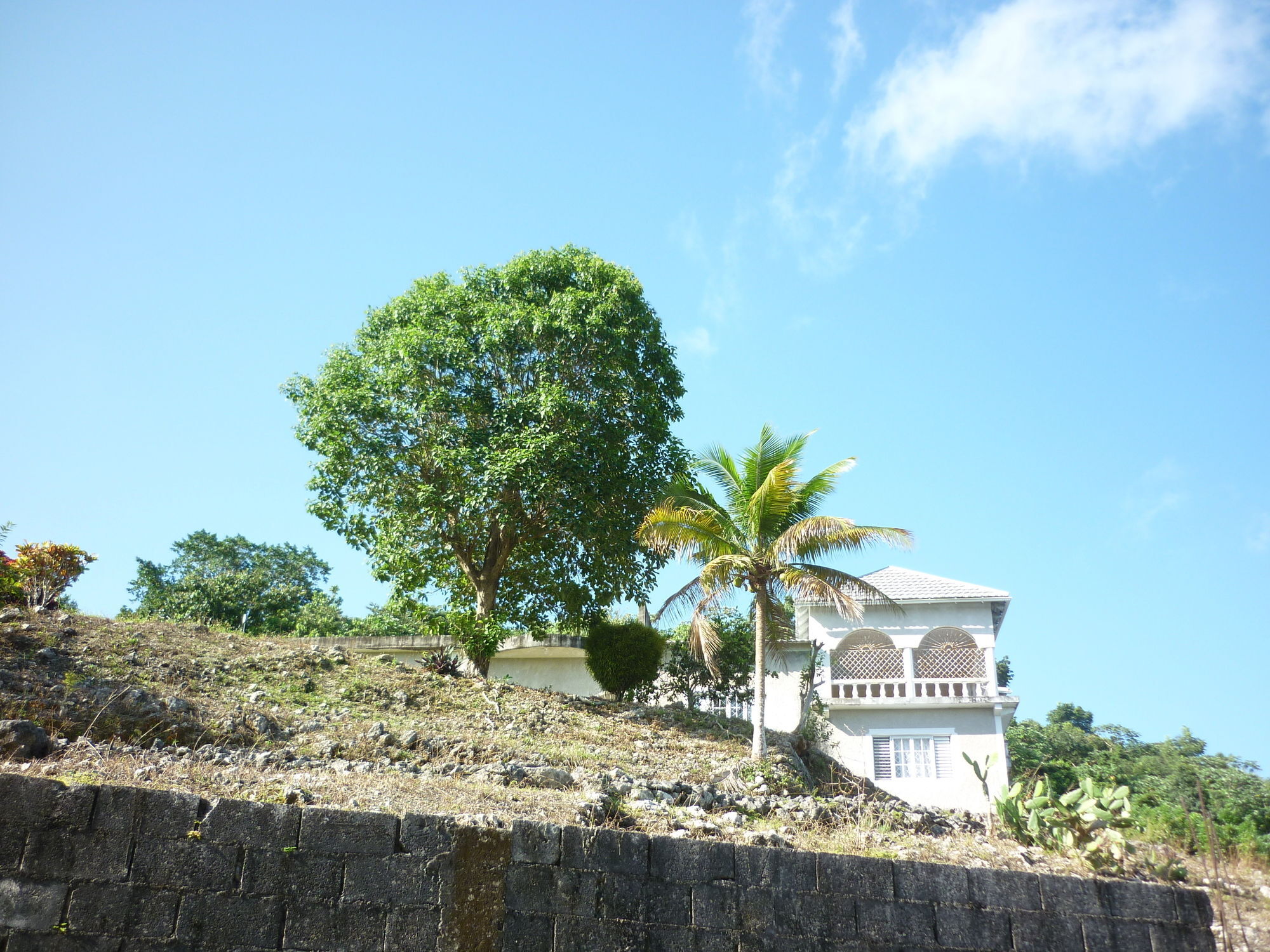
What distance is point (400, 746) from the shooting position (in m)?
10.9

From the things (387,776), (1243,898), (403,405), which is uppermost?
(403,405)

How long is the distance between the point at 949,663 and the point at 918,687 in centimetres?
81

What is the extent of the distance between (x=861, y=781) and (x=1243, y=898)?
31.9ft

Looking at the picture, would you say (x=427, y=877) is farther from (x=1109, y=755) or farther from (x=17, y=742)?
(x=1109, y=755)

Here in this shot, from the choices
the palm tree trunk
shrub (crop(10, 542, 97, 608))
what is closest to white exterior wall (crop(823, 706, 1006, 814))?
the palm tree trunk

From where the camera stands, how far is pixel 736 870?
582cm

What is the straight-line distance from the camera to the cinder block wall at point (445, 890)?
4871mm

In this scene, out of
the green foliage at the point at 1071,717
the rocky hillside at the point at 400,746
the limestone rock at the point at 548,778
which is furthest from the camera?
the green foliage at the point at 1071,717

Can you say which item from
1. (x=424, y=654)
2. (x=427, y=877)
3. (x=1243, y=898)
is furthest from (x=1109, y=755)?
(x=427, y=877)

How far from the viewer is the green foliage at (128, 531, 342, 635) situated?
2456 cm

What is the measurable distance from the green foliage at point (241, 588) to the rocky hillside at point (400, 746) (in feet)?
20.5

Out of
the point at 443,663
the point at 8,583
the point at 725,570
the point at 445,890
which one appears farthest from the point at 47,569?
the point at 445,890

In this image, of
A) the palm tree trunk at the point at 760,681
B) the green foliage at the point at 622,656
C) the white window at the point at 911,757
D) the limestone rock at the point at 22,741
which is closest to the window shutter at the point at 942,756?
the white window at the point at 911,757

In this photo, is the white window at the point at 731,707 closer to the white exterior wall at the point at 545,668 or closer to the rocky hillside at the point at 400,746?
the white exterior wall at the point at 545,668
